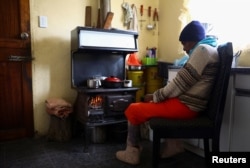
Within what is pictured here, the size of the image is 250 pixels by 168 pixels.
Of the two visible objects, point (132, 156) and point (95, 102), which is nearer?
point (132, 156)

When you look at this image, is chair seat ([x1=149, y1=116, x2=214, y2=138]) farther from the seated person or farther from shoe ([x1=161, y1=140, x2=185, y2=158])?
shoe ([x1=161, y1=140, x2=185, y2=158])

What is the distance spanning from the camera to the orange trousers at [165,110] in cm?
134

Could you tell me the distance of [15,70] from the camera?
6.79 ft

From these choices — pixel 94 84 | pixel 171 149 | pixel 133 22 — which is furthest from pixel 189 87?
pixel 133 22

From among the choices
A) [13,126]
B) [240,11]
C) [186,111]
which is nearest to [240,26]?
[240,11]

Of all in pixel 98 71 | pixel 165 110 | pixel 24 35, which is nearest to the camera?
pixel 165 110

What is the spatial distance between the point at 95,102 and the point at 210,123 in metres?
1.05

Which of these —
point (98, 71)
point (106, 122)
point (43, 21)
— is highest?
point (43, 21)

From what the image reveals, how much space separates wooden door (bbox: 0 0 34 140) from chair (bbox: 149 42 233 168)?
147cm

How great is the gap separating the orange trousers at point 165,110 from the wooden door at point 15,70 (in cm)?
128

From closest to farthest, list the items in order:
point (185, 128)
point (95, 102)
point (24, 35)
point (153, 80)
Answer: point (185, 128)
point (95, 102)
point (24, 35)
point (153, 80)

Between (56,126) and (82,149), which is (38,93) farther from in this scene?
(82,149)

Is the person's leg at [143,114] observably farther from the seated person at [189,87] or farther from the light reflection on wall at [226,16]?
the light reflection on wall at [226,16]

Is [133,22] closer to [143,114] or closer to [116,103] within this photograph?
[116,103]
